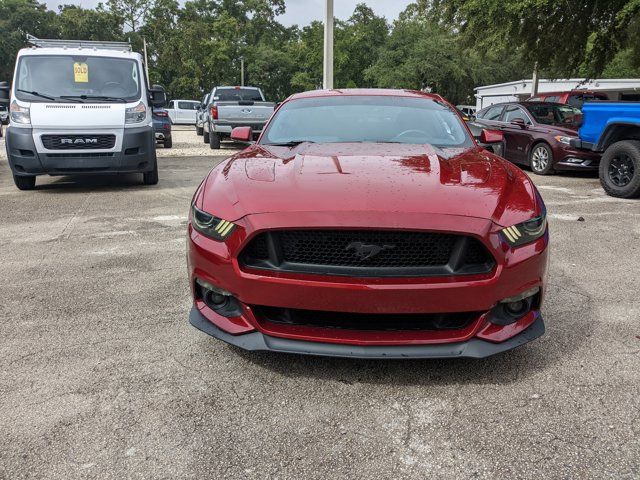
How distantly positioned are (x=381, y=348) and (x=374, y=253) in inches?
17.1

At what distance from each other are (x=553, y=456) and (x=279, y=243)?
1428mm

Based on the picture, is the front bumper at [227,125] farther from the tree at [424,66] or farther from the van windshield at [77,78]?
the tree at [424,66]

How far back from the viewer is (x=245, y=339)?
265 centimetres

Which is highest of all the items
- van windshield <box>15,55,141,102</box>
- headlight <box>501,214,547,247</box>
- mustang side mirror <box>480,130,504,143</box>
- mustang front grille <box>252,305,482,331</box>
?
van windshield <box>15,55,141,102</box>

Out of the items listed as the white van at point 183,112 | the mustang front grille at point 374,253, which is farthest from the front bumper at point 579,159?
the white van at point 183,112

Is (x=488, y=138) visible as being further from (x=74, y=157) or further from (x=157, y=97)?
(x=157, y=97)

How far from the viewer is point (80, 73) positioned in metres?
8.49

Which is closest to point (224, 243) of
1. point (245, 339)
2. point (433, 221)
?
point (245, 339)

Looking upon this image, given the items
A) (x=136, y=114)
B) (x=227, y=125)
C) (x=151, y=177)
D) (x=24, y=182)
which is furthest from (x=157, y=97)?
(x=227, y=125)

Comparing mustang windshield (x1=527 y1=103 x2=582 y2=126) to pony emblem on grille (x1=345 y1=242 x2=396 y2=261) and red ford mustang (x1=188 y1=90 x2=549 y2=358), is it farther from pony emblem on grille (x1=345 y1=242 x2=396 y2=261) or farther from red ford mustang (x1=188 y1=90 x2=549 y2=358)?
pony emblem on grille (x1=345 y1=242 x2=396 y2=261)

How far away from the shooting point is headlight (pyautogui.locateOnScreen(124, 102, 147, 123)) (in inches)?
327

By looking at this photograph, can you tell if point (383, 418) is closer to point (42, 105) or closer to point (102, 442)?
point (102, 442)

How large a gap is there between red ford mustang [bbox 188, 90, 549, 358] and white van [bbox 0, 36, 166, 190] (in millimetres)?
5926

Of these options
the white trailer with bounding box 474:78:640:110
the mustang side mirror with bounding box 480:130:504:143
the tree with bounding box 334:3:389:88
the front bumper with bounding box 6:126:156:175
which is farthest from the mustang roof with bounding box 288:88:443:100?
the tree with bounding box 334:3:389:88
